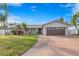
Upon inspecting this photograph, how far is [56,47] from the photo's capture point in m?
5.44

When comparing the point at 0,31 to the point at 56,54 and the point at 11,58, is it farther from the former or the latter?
the point at 56,54

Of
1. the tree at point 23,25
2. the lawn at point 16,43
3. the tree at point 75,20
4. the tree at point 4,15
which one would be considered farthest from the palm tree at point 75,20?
the tree at point 4,15

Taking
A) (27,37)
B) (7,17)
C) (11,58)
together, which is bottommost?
(11,58)

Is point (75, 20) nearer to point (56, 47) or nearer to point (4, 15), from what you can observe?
point (56, 47)

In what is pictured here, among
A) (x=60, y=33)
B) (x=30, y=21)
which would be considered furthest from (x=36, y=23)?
(x=60, y=33)

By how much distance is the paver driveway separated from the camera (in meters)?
5.37

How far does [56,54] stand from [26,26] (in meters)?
0.76

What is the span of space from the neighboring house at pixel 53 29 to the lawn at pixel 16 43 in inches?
5.5

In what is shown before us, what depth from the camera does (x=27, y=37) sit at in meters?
5.52

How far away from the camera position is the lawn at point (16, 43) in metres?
5.39

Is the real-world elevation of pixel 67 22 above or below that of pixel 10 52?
above

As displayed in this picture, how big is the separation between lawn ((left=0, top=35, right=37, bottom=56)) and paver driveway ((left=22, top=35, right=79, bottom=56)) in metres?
0.10

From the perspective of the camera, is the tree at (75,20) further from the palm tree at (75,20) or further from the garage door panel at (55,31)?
the garage door panel at (55,31)

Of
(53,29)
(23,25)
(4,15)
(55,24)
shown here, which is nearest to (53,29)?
(53,29)
